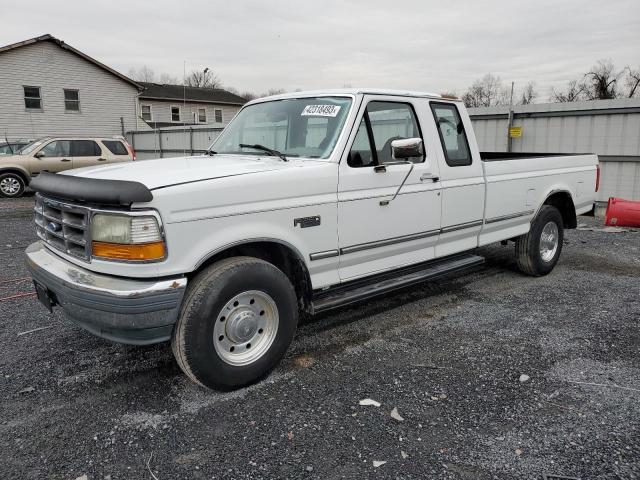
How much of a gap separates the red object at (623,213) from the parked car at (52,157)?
13.1m

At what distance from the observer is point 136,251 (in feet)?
9.45

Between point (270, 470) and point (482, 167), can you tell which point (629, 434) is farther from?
point (482, 167)

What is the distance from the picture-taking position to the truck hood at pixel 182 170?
123 inches

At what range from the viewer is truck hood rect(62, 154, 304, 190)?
123 inches

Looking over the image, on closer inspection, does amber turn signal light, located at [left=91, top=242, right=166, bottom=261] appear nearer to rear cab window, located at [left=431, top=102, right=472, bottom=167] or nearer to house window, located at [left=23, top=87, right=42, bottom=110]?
rear cab window, located at [left=431, top=102, right=472, bottom=167]

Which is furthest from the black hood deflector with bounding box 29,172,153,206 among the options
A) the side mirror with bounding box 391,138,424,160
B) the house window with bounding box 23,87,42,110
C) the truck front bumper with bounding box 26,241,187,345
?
the house window with bounding box 23,87,42,110

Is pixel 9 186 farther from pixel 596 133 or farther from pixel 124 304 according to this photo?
→ pixel 596 133

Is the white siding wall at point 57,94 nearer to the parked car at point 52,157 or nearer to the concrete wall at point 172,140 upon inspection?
the concrete wall at point 172,140

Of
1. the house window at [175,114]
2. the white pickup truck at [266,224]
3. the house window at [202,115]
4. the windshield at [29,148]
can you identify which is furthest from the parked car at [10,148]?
the house window at [202,115]

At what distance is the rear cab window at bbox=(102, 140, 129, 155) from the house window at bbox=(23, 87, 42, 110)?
1253 cm

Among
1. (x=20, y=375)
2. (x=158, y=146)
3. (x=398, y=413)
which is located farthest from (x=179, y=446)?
(x=158, y=146)

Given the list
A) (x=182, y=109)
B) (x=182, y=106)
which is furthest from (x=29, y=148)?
(x=182, y=109)

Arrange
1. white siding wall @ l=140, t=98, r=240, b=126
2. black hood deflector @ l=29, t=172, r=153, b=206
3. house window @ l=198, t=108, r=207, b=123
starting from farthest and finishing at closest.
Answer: house window @ l=198, t=108, r=207, b=123, white siding wall @ l=140, t=98, r=240, b=126, black hood deflector @ l=29, t=172, r=153, b=206

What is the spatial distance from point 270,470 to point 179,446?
571 mm
